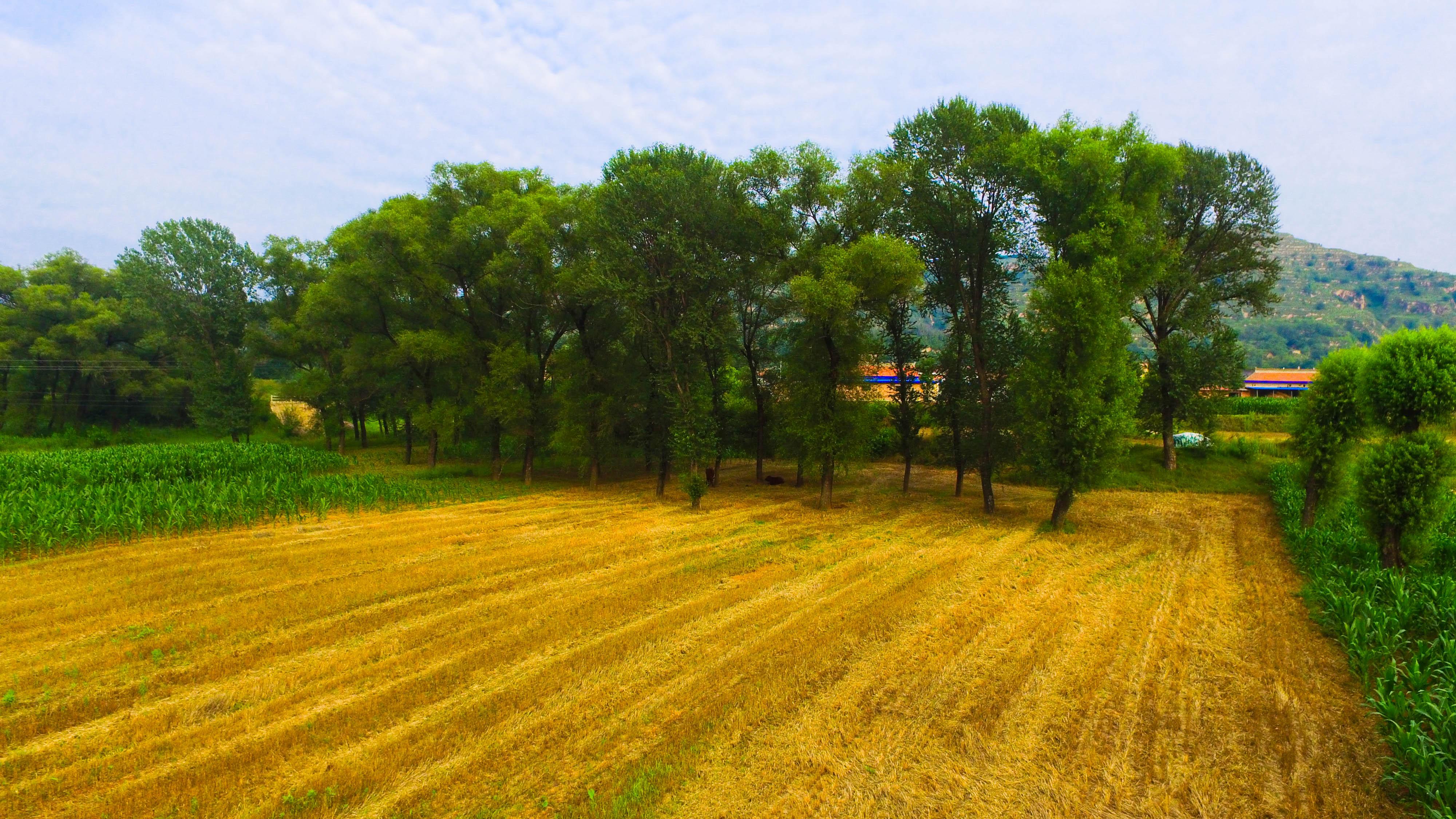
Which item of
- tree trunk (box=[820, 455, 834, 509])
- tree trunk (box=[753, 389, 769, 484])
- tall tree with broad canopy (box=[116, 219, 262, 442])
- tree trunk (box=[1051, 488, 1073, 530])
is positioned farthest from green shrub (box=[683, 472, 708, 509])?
tall tree with broad canopy (box=[116, 219, 262, 442])

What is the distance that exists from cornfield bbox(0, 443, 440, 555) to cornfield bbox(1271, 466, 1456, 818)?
21.4 metres

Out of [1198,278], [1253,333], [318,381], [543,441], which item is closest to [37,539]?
[543,441]

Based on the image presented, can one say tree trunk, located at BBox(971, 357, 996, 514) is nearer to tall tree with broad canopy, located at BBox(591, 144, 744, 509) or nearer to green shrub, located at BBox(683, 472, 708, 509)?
tall tree with broad canopy, located at BBox(591, 144, 744, 509)

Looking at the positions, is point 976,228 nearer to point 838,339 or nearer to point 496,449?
point 838,339

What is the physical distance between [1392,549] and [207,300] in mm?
51672

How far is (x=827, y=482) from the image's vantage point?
1975cm

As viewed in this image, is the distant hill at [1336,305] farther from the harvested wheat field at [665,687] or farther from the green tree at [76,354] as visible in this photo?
the green tree at [76,354]

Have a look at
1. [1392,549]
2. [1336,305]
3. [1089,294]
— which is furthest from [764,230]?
[1336,305]

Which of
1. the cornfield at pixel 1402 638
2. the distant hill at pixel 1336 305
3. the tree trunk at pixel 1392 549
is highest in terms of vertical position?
the distant hill at pixel 1336 305

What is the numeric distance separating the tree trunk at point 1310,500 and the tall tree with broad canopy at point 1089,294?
4.54 metres

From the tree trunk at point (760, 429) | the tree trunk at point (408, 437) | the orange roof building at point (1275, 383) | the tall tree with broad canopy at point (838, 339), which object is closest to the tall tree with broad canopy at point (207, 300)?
the tree trunk at point (408, 437)

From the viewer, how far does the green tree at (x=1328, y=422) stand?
1366 centimetres

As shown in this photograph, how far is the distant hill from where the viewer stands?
10631cm

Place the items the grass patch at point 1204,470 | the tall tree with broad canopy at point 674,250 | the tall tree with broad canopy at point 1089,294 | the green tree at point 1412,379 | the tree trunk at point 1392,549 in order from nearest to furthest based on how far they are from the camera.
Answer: the green tree at point 1412,379 → the tree trunk at point 1392,549 → the tall tree with broad canopy at point 1089,294 → the tall tree with broad canopy at point 674,250 → the grass patch at point 1204,470
